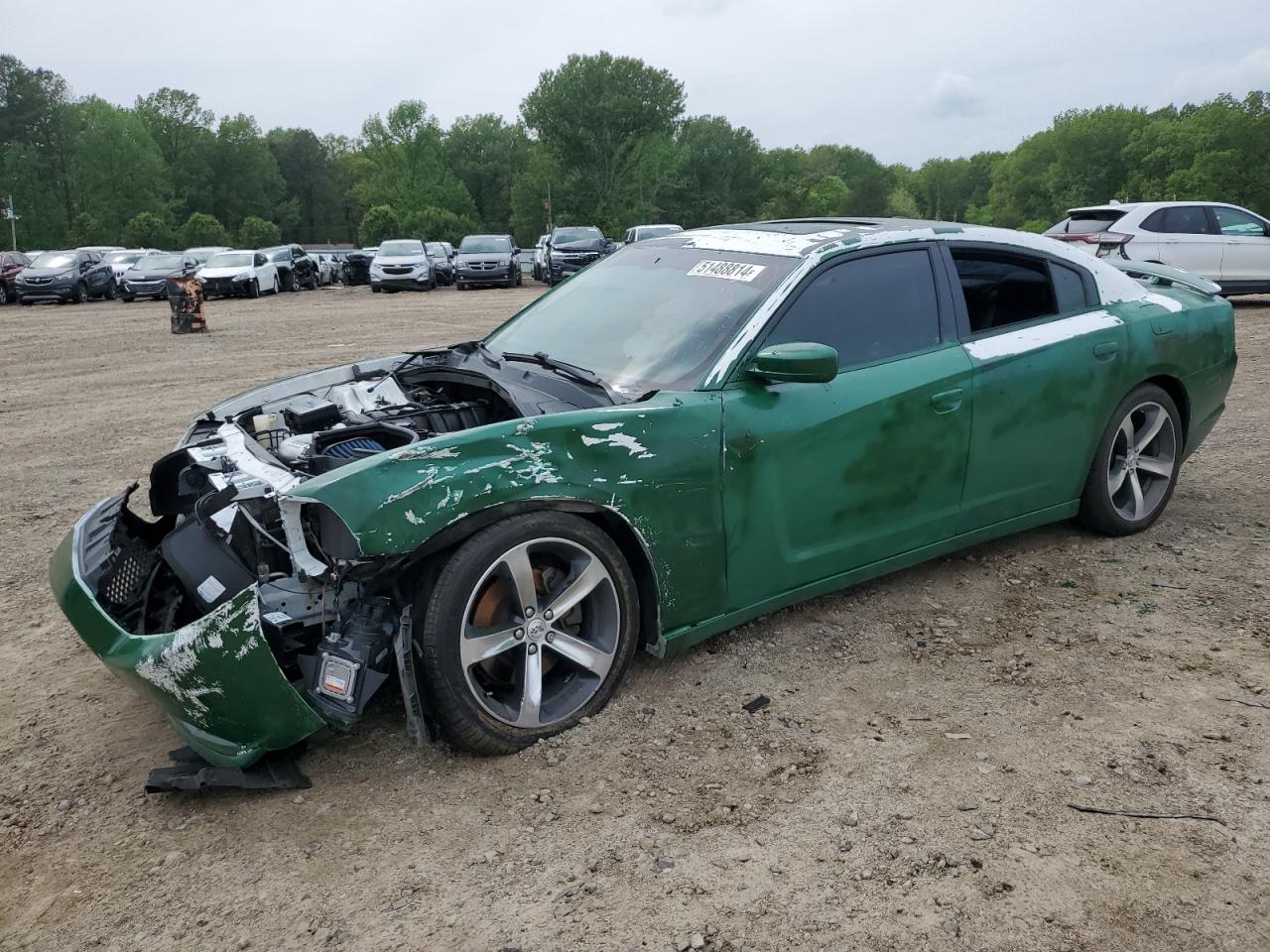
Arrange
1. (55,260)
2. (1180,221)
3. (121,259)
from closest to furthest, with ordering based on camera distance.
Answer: (1180,221)
(55,260)
(121,259)

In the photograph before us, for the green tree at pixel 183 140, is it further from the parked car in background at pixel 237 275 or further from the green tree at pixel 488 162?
the parked car in background at pixel 237 275

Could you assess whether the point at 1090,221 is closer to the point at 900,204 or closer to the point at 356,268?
the point at 356,268

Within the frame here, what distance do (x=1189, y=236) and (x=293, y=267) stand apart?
2513 cm

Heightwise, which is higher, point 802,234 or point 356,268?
point 802,234

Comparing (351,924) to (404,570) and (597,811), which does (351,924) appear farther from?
(404,570)

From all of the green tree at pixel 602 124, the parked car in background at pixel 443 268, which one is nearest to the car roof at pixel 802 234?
the parked car in background at pixel 443 268

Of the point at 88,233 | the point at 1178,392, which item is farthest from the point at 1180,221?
the point at 88,233

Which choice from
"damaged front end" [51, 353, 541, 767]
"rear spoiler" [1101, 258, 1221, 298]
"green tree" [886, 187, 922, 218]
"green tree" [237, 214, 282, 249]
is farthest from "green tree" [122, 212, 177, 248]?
"rear spoiler" [1101, 258, 1221, 298]

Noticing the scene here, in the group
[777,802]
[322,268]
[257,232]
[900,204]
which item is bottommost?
[777,802]

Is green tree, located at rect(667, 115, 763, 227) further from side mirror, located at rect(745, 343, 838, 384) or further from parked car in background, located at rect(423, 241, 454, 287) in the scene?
side mirror, located at rect(745, 343, 838, 384)

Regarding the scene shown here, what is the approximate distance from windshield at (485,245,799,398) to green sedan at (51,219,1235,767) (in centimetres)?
2

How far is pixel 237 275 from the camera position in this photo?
26922 mm

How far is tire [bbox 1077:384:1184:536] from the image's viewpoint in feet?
15.2

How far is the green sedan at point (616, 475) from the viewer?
2.85 meters
